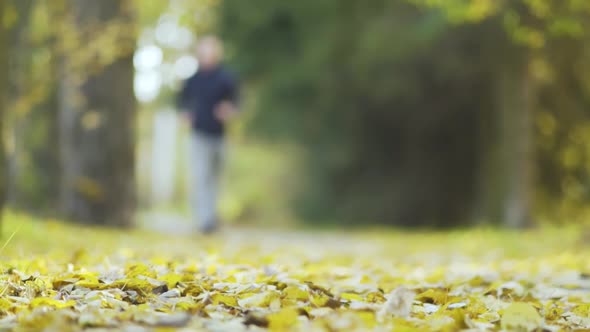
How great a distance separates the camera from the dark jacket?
386 inches

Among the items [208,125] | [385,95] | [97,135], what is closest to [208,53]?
[208,125]

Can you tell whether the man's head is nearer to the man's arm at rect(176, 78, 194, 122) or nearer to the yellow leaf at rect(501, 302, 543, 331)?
the man's arm at rect(176, 78, 194, 122)

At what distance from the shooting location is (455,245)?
8633 mm

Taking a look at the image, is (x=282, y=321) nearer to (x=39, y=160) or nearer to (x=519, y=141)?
(x=519, y=141)

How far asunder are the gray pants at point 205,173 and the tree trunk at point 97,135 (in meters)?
0.79

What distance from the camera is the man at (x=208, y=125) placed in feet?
32.1

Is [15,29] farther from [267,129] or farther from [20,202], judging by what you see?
[267,129]

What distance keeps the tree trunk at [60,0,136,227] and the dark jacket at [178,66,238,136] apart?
85cm

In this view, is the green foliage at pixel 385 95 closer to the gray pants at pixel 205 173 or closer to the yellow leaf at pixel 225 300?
the gray pants at pixel 205 173

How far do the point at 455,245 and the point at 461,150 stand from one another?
5329mm

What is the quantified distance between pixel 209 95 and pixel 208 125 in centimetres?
37

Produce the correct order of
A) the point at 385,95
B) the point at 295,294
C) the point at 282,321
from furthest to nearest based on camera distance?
the point at 385,95
the point at 295,294
the point at 282,321

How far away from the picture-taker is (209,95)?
32.4 feet

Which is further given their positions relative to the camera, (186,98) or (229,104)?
(186,98)
